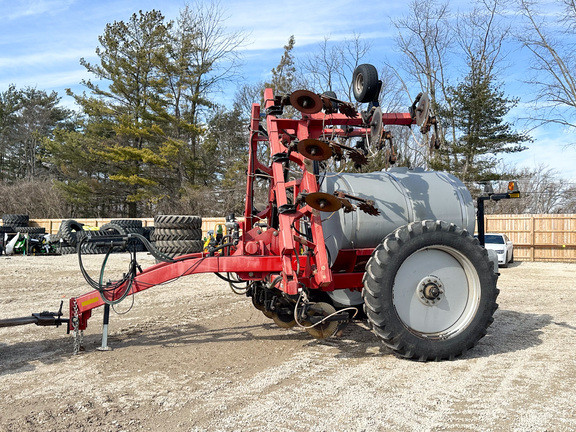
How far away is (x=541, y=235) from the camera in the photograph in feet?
69.4

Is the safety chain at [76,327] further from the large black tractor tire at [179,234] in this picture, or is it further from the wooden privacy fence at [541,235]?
the wooden privacy fence at [541,235]

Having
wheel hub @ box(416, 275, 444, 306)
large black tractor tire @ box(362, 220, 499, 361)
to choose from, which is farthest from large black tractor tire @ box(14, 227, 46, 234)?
wheel hub @ box(416, 275, 444, 306)

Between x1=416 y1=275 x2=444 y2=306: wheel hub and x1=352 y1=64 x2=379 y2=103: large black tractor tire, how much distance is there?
6.50 feet

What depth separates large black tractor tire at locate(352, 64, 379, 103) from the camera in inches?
199

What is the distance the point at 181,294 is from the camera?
9289 mm

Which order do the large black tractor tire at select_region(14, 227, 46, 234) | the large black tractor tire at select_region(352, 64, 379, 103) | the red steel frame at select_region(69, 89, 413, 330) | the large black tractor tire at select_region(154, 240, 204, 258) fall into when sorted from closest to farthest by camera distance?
1. the red steel frame at select_region(69, 89, 413, 330)
2. the large black tractor tire at select_region(352, 64, 379, 103)
3. the large black tractor tire at select_region(154, 240, 204, 258)
4. the large black tractor tire at select_region(14, 227, 46, 234)

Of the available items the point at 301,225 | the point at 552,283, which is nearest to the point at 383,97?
the point at 552,283

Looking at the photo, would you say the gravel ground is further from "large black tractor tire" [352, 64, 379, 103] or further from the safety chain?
"large black tractor tire" [352, 64, 379, 103]

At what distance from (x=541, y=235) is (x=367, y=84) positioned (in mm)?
19215

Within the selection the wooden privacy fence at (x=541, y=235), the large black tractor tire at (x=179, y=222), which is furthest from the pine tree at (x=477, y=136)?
the large black tractor tire at (x=179, y=222)

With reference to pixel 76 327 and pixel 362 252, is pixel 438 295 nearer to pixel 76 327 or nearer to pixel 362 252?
pixel 362 252

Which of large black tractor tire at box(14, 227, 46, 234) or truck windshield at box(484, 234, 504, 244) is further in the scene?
large black tractor tire at box(14, 227, 46, 234)

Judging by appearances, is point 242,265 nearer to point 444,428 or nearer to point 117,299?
point 117,299

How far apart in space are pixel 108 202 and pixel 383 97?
20.7 m
